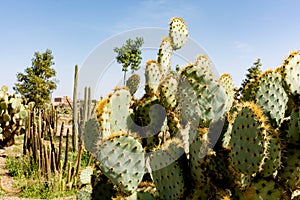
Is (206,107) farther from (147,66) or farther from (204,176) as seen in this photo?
(147,66)

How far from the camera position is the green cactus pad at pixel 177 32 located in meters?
3.79

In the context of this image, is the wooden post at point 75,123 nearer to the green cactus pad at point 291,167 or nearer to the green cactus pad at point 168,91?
the green cactus pad at point 168,91

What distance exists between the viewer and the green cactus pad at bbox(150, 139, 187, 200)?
225 centimetres

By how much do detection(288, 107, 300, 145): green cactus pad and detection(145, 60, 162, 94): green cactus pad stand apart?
118cm

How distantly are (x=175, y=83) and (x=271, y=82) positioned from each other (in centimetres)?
72

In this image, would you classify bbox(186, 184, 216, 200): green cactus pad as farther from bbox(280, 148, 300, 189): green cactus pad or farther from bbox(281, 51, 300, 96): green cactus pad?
bbox(281, 51, 300, 96): green cactus pad

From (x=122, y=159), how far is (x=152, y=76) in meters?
1.21

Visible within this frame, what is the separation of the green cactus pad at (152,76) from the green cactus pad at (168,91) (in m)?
0.30

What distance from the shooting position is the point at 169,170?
2.25 m

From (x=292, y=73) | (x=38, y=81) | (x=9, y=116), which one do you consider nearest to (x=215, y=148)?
(x=292, y=73)

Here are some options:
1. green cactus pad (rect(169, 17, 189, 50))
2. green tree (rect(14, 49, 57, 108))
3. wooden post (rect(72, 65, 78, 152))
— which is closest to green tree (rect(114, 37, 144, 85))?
green tree (rect(14, 49, 57, 108))

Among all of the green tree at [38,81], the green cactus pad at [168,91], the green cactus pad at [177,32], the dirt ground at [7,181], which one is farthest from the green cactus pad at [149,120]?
the green tree at [38,81]

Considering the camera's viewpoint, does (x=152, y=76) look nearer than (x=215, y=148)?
No

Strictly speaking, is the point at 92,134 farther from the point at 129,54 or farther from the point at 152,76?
the point at 129,54
